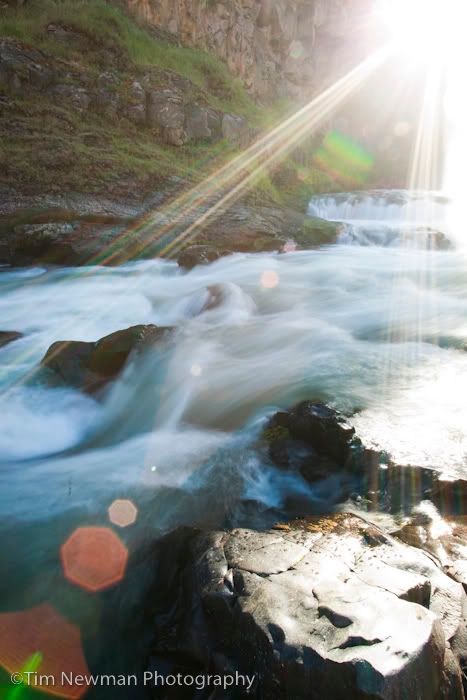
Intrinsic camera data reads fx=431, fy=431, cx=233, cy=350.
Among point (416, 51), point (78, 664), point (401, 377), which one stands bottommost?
point (78, 664)

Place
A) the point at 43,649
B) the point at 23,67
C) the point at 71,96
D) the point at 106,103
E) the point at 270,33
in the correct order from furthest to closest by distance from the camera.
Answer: the point at 270,33 < the point at 106,103 < the point at 71,96 < the point at 23,67 < the point at 43,649

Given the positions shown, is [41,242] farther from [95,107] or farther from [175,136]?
[175,136]

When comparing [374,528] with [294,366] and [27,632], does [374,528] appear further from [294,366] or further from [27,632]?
[294,366]

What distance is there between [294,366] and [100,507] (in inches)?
97.0

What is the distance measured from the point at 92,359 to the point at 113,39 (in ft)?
40.8

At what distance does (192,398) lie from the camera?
166 inches

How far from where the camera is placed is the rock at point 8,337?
5374 mm

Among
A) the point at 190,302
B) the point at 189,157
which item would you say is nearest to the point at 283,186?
the point at 189,157

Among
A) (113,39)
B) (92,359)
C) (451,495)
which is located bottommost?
(451,495)

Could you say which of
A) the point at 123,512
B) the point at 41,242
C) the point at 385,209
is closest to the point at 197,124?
the point at 41,242

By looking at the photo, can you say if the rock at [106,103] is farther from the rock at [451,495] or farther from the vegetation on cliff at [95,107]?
the rock at [451,495]

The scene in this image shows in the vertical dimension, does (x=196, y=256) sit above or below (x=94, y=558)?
above

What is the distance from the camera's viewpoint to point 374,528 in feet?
6.62

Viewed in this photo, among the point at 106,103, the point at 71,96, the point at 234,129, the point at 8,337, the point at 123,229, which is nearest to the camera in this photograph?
the point at 8,337
